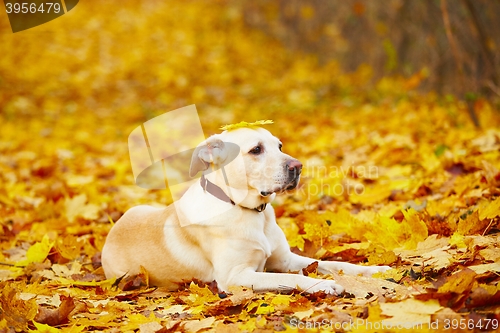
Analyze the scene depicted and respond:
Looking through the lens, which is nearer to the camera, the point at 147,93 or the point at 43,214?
the point at 43,214

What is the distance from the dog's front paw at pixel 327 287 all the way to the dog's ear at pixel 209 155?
1007 mm

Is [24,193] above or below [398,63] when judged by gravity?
below

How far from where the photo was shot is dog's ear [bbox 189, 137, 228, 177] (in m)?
3.77

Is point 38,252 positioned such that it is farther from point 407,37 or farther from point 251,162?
point 407,37

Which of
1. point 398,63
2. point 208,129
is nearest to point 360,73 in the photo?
point 398,63

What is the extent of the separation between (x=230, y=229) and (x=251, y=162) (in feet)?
1.48

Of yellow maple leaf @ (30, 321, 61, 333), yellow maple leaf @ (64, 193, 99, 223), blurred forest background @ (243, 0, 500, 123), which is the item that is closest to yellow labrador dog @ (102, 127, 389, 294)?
yellow maple leaf @ (30, 321, 61, 333)

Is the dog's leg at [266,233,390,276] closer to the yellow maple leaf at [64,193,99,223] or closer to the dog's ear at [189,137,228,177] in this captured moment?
the dog's ear at [189,137,228,177]

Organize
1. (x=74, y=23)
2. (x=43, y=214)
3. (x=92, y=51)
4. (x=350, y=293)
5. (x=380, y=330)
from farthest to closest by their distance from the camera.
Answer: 1. (x=74, y=23)
2. (x=92, y=51)
3. (x=43, y=214)
4. (x=350, y=293)
5. (x=380, y=330)

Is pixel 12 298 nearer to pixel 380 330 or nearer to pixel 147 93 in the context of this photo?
pixel 380 330

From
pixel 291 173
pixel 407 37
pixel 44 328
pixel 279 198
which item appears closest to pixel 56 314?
pixel 44 328

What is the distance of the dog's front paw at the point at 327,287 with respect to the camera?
10.7 feet

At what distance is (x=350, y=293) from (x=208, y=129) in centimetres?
703

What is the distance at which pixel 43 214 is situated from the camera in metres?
5.66
